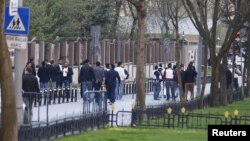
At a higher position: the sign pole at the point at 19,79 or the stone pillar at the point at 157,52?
the stone pillar at the point at 157,52

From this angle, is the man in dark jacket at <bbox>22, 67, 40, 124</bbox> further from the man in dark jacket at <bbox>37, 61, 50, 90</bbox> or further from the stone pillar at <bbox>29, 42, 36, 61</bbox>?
the stone pillar at <bbox>29, 42, 36, 61</bbox>

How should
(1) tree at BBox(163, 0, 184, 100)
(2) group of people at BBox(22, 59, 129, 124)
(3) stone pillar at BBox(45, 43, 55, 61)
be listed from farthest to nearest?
1. (3) stone pillar at BBox(45, 43, 55, 61)
2. (1) tree at BBox(163, 0, 184, 100)
3. (2) group of people at BBox(22, 59, 129, 124)

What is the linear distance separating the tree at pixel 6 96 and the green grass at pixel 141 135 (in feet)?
20.9

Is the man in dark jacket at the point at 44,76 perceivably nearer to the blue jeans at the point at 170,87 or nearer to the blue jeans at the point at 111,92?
the blue jeans at the point at 111,92

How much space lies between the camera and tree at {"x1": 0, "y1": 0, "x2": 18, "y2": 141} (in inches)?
588

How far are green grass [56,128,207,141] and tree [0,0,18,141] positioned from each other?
638 centimetres

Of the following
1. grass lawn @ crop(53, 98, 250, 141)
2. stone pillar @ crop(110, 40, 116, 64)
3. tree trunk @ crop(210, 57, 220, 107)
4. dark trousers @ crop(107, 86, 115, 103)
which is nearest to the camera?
grass lawn @ crop(53, 98, 250, 141)

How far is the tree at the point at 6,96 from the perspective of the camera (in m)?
14.9

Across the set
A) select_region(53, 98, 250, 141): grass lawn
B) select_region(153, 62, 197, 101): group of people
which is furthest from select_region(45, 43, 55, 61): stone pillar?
select_region(53, 98, 250, 141): grass lawn

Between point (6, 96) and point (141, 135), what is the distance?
28.0ft

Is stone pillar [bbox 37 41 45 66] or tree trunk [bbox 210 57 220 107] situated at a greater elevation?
stone pillar [bbox 37 41 45 66]

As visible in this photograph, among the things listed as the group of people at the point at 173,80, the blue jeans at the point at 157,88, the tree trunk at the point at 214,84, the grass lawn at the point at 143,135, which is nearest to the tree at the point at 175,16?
the group of people at the point at 173,80

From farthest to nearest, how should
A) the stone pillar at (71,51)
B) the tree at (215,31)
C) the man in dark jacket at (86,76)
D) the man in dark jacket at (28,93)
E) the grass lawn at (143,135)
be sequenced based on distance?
1. the stone pillar at (71,51)
2. the man in dark jacket at (86,76)
3. the tree at (215,31)
4. the grass lawn at (143,135)
5. the man in dark jacket at (28,93)

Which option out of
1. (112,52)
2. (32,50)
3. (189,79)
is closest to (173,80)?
(189,79)
